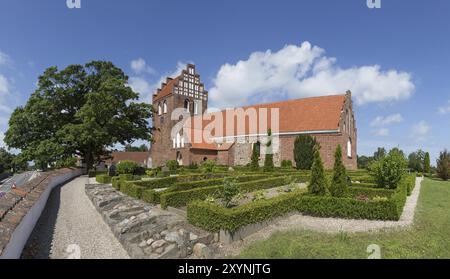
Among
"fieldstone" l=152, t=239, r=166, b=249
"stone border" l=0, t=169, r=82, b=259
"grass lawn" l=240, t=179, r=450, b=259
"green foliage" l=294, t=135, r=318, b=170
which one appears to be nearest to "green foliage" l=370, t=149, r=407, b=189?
→ "grass lawn" l=240, t=179, r=450, b=259

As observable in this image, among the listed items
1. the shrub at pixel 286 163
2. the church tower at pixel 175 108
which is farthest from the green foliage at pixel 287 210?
the church tower at pixel 175 108

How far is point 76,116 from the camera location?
27031 millimetres

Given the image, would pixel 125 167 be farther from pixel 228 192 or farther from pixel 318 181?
pixel 318 181

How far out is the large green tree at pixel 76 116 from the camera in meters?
26.8

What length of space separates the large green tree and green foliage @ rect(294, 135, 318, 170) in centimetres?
1800

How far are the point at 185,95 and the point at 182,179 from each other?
82.4 ft

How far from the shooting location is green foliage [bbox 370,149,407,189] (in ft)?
46.7

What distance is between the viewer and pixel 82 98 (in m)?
30.7

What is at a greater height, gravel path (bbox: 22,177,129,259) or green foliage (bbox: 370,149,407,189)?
green foliage (bbox: 370,149,407,189)

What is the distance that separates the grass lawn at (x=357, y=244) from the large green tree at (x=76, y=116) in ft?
78.2

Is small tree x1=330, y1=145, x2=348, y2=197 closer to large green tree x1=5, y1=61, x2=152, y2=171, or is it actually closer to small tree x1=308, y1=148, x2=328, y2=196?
small tree x1=308, y1=148, x2=328, y2=196

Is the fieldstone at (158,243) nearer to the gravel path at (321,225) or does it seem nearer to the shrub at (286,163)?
the gravel path at (321,225)
